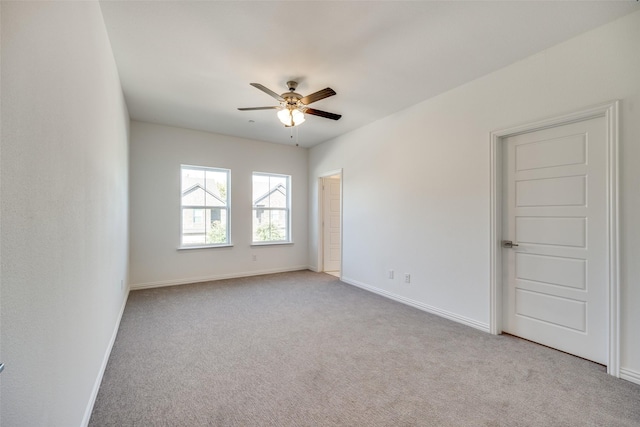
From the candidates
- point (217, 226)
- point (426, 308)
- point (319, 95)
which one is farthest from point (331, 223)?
point (319, 95)

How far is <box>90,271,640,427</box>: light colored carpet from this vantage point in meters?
1.75

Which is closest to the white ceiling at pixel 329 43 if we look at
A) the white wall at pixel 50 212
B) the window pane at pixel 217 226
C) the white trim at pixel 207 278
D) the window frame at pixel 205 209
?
the white wall at pixel 50 212

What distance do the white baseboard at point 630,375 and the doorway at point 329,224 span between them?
4273 mm

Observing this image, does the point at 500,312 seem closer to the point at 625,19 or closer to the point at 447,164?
the point at 447,164

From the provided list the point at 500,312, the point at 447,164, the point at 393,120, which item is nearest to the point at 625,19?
the point at 447,164

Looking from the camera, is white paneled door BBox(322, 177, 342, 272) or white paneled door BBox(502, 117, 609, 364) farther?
white paneled door BBox(322, 177, 342, 272)

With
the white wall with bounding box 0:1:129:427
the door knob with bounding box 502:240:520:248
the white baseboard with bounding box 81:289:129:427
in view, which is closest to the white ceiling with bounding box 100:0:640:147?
the white wall with bounding box 0:1:129:427

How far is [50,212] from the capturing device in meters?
1.15

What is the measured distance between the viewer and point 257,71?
2.92 meters

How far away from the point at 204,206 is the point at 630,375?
562 centimetres

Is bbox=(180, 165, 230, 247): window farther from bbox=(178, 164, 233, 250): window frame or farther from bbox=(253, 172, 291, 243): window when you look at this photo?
bbox=(253, 172, 291, 243): window

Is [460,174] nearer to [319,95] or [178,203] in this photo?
[319,95]

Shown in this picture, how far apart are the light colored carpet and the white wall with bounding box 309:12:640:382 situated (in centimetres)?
51

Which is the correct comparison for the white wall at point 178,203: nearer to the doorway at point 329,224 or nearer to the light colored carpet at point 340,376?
the doorway at point 329,224
